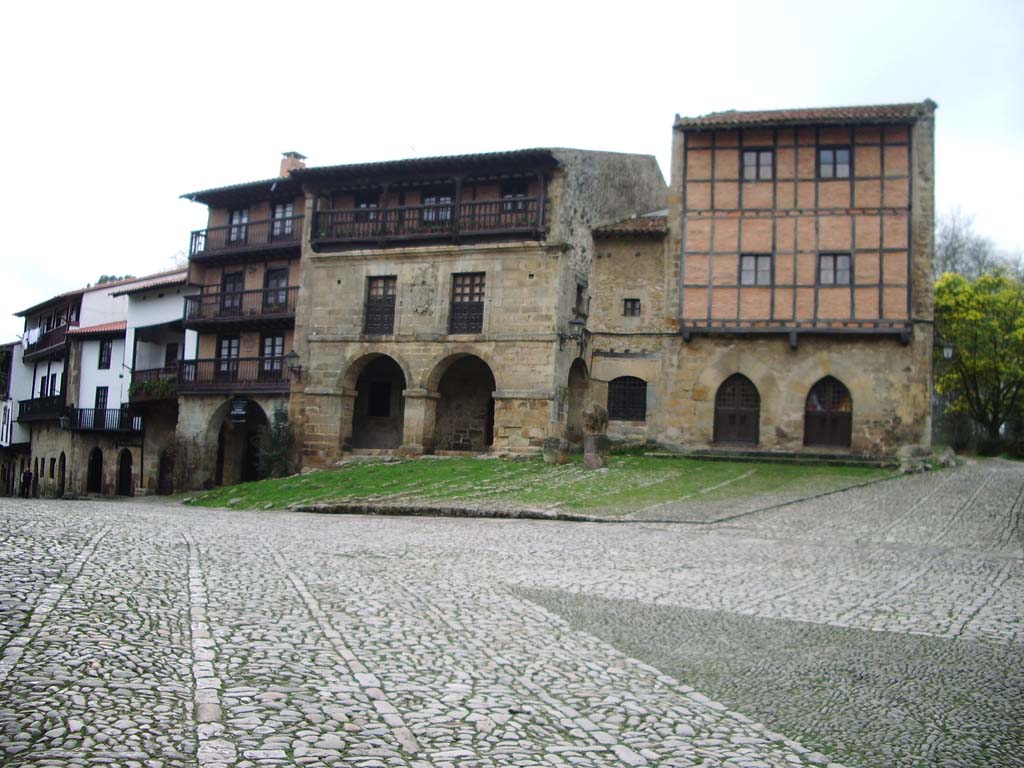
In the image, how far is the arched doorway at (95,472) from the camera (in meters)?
43.6

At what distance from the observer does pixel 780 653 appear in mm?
7492

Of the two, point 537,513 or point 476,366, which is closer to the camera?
point 537,513

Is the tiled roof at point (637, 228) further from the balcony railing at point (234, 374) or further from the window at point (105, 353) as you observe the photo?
the window at point (105, 353)

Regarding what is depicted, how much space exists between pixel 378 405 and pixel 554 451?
31.4ft

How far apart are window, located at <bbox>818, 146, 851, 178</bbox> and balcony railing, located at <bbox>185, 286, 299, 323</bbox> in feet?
61.2

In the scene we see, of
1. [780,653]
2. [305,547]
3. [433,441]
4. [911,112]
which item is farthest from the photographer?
[433,441]

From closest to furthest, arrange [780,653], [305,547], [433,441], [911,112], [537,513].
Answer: [780,653]
[305,547]
[537,513]
[911,112]
[433,441]

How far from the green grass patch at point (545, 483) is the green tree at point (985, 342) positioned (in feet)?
46.9

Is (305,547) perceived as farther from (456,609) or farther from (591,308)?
(591,308)

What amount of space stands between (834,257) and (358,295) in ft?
51.8

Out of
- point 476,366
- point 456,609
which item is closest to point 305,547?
point 456,609

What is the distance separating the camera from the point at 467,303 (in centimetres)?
3180

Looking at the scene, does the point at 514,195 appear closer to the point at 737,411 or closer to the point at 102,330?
the point at 737,411

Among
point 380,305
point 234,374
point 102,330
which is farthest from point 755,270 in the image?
point 102,330
